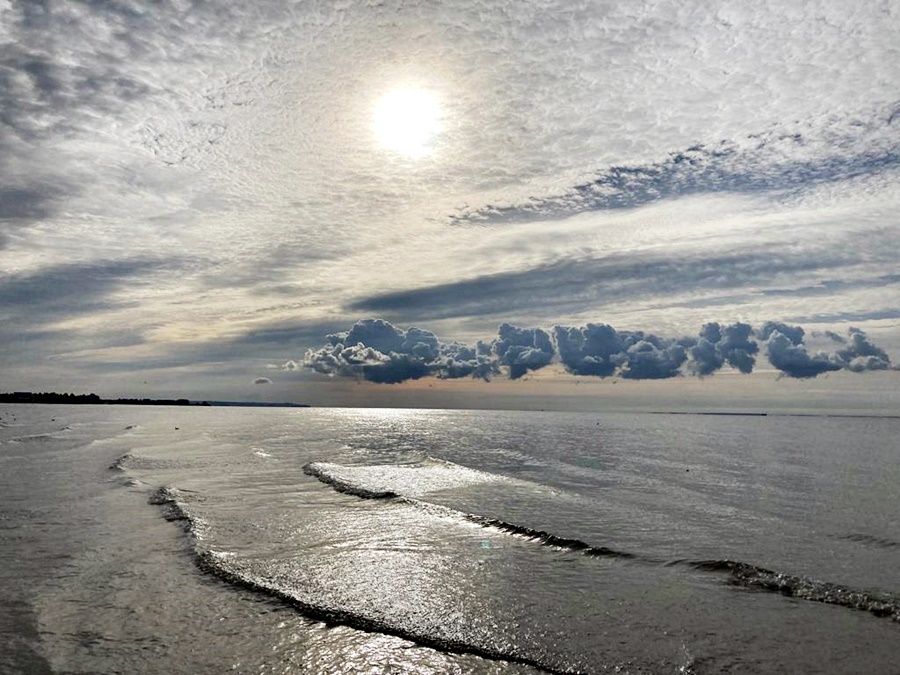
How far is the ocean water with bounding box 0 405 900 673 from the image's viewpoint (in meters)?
13.9

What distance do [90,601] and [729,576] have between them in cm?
2066

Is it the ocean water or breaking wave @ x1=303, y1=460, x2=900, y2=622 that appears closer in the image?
the ocean water

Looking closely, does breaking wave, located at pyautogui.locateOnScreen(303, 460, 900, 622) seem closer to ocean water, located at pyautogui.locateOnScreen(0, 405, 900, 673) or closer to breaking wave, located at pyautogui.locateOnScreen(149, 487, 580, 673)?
ocean water, located at pyautogui.locateOnScreen(0, 405, 900, 673)

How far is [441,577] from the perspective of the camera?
774 inches

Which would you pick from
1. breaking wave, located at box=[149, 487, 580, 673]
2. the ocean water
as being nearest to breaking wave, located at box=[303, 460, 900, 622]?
the ocean water

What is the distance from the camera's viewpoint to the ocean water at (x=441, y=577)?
13.9 m

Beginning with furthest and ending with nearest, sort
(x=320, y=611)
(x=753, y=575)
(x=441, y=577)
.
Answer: (x=753, y=575) → (x=441, y=577) → (x=320, y=611)

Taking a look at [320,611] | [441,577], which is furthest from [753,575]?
[320,611]

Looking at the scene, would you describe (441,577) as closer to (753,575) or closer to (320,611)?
(320,611)

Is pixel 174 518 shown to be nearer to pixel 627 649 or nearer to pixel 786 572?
pixel 627 649

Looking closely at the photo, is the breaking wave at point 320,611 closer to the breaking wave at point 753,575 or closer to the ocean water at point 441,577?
the ocean water at point 441,577

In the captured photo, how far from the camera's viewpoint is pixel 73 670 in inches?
496

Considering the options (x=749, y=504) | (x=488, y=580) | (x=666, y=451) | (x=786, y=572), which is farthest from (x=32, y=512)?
(x=666, y=451)

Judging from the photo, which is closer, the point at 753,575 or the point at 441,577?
the point at 441,577
